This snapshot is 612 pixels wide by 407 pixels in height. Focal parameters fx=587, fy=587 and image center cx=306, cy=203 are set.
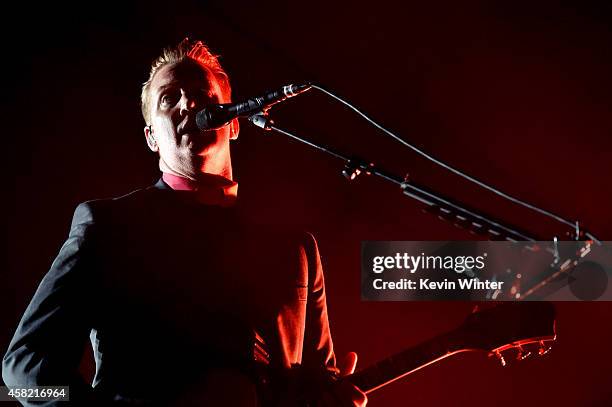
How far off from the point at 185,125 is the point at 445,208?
89 cm

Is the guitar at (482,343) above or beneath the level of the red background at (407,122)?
beneath

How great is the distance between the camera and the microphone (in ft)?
5.18

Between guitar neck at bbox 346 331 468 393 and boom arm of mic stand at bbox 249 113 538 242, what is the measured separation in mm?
571

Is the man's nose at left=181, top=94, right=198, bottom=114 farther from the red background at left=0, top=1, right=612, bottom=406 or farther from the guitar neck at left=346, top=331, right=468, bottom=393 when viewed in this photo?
the guitar neck at left=346, top=331, right=468, bottom=393

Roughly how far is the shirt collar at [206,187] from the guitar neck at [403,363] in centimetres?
73

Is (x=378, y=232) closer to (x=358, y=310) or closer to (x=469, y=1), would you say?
(x=358, y=310)

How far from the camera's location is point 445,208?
155 cm

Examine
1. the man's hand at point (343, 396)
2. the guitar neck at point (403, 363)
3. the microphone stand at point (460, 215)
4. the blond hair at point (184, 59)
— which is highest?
the blond hair at point (184, 59)
